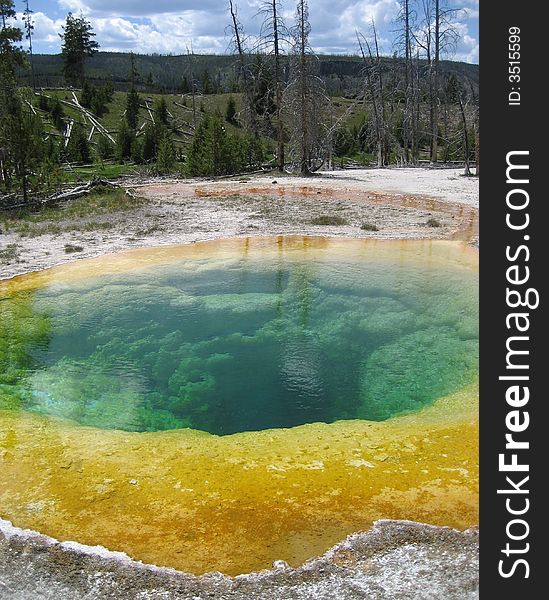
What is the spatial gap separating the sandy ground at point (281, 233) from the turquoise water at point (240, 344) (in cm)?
185

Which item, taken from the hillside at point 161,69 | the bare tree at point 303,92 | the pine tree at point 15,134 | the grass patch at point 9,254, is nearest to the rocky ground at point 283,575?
the grass patch at point 9,254

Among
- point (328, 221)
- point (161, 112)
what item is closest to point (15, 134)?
point (328, 221)

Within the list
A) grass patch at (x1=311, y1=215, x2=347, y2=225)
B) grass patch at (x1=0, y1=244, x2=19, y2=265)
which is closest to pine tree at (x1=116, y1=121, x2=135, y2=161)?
grass patch at (x1=311, y1=215, x2=347, y2=225)

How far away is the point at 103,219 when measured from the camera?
46.3 feet

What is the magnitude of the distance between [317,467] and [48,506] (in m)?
1.80

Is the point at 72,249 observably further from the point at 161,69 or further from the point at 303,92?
the point at 161,69

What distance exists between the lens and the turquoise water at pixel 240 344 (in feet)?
19.6

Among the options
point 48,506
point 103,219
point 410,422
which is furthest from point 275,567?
point 103,219

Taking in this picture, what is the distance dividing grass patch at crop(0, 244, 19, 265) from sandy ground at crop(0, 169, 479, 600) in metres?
0.10

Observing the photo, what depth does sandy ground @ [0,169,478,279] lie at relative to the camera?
11773 millimetres

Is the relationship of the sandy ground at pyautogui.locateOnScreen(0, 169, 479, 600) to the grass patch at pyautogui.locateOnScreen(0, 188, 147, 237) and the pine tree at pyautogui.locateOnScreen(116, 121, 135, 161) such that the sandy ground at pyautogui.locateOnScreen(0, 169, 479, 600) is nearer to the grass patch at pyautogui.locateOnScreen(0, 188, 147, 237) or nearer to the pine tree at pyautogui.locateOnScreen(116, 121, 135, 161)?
the grass patch at pyautogui.locateOnScreen(0, 188, 147, 237)

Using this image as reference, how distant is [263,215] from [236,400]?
8.61m

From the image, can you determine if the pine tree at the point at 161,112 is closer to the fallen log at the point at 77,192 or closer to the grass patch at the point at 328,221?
the fallen log at the point at 77,192

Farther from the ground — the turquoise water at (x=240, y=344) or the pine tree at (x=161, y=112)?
the pine tree at (x=161, y=112)
